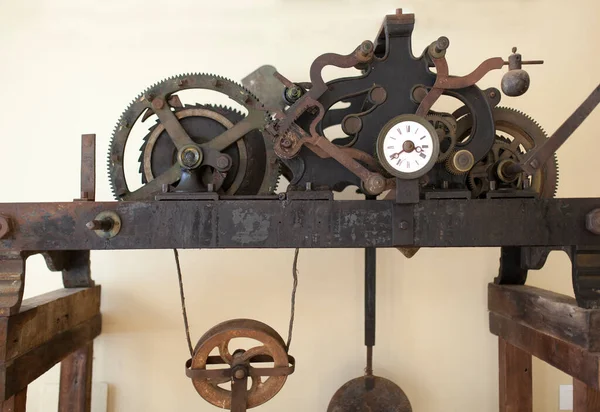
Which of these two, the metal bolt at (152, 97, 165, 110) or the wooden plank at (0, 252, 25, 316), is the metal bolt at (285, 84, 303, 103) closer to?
the metal bolt at (152, 97, 165, 110)

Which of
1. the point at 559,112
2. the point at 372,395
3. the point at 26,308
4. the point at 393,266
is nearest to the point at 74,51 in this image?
the point at 26,308

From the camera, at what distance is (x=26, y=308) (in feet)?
4.21

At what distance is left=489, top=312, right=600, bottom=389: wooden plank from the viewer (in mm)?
1185

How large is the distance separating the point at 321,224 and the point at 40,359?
3.01ft

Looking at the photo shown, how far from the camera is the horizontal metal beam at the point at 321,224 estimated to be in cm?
124

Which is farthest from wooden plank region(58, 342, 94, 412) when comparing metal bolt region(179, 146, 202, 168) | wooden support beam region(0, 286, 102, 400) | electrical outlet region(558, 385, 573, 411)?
electrical outlet region(558, 385, 573, 411)

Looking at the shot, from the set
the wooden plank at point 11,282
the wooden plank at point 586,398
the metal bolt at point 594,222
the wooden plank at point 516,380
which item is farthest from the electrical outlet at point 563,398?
the wooden plank at point 11,282

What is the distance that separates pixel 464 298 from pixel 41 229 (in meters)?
1.55

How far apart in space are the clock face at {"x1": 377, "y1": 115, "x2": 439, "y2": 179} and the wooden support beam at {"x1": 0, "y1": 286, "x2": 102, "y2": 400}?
108cm

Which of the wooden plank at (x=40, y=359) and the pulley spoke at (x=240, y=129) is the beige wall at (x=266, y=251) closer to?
the wooden plank at (x=40, y=359)

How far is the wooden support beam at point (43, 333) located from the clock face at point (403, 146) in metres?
1.08

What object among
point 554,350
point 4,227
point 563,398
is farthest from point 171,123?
point 563,398

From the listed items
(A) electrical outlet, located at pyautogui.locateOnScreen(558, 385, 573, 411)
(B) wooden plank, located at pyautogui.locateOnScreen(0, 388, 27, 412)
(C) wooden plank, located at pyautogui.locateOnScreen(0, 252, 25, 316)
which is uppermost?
(C) wooden plank, located at pyautogui.locateOnScreen(0, 252, 25, 316)

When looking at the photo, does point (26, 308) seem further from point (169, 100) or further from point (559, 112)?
point (559, 112)
